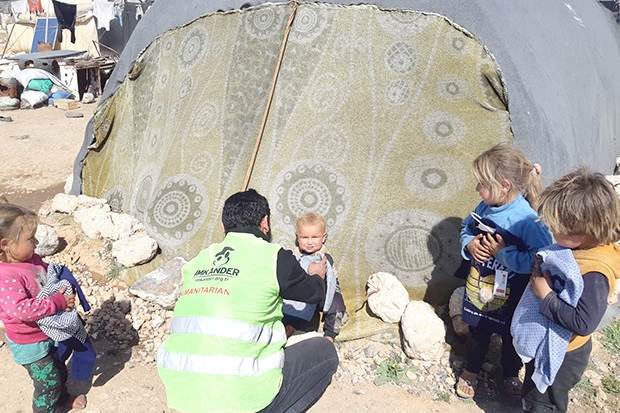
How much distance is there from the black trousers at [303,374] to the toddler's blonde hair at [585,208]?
1.27m

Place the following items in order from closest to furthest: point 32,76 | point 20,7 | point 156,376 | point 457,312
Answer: point 156,376 < point 457,312 < point 32,76 < point 20,7

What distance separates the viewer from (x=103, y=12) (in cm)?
1773

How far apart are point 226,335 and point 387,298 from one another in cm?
161

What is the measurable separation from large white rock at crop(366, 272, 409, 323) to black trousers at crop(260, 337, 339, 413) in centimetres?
79

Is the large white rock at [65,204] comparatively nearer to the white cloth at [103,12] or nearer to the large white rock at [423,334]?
the large white rock at [423,334]

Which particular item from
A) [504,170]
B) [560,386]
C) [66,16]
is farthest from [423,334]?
[66,16]

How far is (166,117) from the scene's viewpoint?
443 cm

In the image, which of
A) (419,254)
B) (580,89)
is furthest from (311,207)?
(580,89)

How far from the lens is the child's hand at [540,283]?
2.25 metres

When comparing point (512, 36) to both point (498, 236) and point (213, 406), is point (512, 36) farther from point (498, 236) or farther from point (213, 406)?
point (213, 406)

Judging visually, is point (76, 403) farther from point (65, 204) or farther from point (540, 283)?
point (540, 283)

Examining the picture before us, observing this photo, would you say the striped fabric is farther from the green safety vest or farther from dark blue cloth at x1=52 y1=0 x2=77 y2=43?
dark blue cloth at x1=52 y1=0 x2=77 y2=43

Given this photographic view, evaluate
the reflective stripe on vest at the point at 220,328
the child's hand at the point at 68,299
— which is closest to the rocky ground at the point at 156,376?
the child's hand at the point at 68,299

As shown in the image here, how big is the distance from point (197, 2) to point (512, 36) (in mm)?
2617
